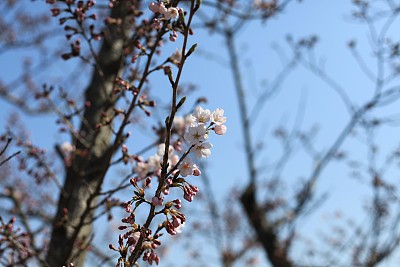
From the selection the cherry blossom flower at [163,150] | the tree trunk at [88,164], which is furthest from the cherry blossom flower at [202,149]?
the tree trunk at [88,164]

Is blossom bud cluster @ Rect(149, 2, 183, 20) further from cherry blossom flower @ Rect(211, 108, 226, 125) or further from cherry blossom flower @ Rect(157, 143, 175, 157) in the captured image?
cherry blossom flower @ Rect(157, 143, 175, 157)

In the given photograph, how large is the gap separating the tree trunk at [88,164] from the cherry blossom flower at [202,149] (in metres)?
0.96

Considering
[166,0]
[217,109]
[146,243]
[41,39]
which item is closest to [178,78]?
[217,109]

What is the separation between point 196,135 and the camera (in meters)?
1.26

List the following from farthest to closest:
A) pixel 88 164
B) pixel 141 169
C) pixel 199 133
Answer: pixel 88 164
pixel 141 169
pixel 199 133

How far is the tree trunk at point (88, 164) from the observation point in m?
2.41

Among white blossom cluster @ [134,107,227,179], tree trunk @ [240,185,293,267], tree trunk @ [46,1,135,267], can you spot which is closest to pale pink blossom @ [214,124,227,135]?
white blossom cluster @ [134,107,227,179]

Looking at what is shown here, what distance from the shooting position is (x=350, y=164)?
26.7 ft

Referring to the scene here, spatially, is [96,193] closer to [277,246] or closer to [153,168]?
[153,168]

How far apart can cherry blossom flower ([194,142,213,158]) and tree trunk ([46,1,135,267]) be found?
96cm

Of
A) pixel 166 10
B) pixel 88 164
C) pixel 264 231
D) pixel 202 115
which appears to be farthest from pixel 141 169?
pixel 264 231

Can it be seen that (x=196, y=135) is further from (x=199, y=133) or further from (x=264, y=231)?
(x=264, y=231)

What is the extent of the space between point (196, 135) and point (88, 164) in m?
1.80

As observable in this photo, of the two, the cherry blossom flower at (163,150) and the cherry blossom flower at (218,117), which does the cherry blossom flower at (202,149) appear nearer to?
the cherry blossom flower at (218,117)
